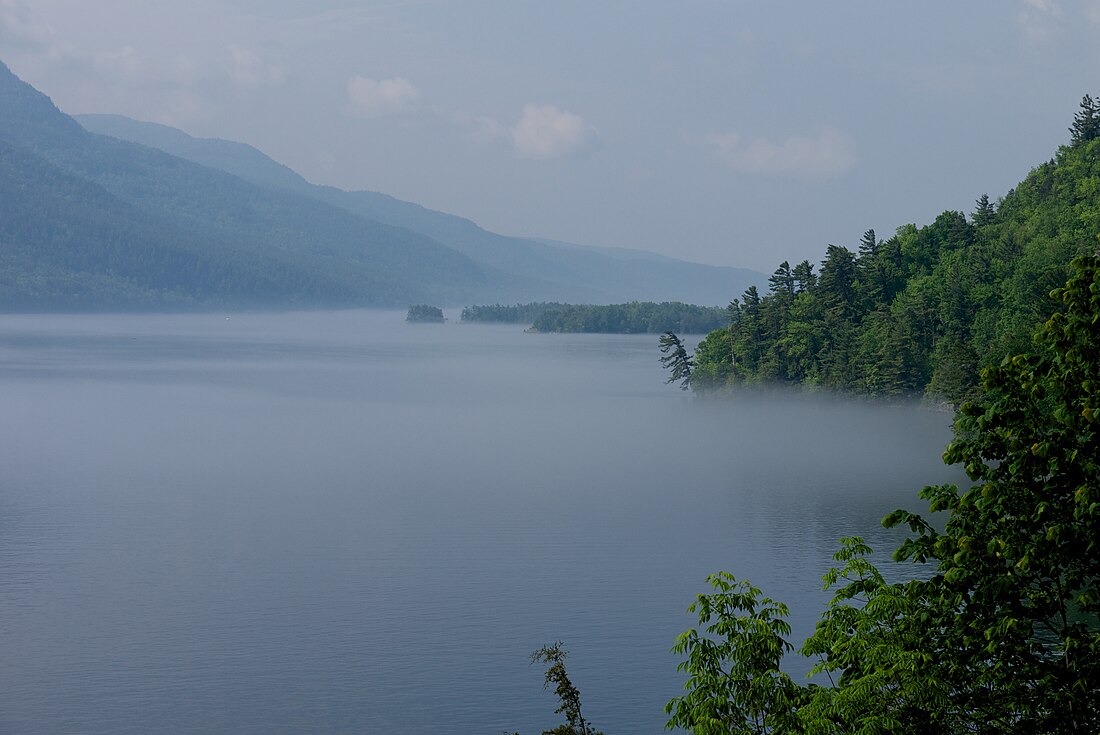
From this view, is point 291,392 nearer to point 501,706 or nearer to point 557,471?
point 557,471

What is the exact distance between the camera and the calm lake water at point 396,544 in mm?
29391

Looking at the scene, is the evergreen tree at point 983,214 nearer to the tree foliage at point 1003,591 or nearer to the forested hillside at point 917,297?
the forested hillside at point 917,297

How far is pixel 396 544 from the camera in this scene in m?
45.6

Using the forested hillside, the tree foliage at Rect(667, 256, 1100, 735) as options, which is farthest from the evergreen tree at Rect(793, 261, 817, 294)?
the tree foliage at Rect(667, 256, 1100, 735)

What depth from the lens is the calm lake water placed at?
2939 centimetres

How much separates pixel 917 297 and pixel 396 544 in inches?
2339

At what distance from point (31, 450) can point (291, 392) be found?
40.8 metres

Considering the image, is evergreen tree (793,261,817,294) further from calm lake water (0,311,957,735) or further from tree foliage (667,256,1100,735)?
tree foliage (667,256,1100,735)

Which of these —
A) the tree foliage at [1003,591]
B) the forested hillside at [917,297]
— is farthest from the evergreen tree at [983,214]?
the tree foliage at [1003,591]

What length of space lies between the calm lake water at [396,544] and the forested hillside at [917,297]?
12.9 feet

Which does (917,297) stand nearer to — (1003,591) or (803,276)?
(803,276)

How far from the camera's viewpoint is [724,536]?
4734 centimetres

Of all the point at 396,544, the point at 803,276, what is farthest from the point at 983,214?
the point at 396,544

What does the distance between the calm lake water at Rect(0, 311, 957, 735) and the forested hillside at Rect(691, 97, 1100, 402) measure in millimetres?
3937
